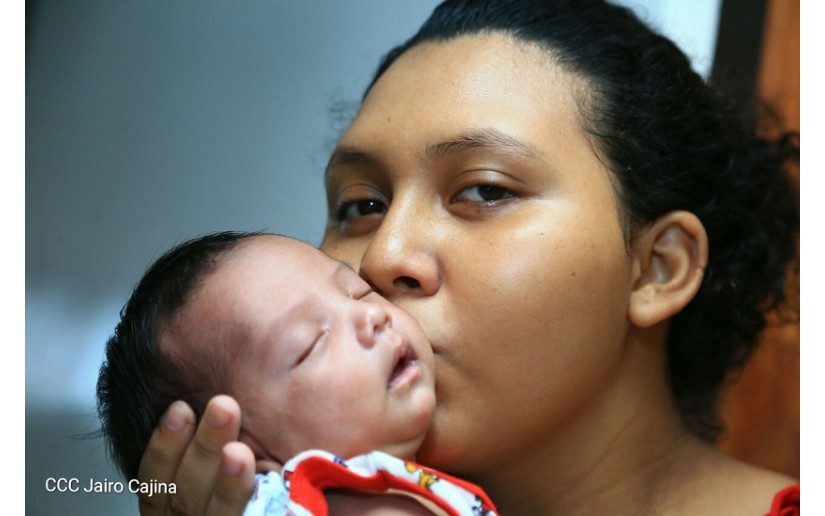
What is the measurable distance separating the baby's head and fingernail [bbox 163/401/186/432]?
0.01 meters

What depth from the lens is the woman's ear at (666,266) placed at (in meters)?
0.90

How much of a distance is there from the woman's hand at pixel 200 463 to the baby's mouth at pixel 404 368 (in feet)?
0.39

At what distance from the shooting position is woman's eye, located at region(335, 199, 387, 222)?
0.89 metres

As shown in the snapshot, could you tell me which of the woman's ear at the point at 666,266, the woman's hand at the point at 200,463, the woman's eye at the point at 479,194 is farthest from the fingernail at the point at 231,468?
the woman's ear at the point at 666,266

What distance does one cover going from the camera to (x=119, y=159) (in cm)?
79

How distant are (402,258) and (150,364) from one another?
0.71 ft

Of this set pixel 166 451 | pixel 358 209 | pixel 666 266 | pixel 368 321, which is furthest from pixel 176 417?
pixel 666 266

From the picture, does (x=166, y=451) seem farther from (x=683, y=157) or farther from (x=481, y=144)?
(x=683, y=157)

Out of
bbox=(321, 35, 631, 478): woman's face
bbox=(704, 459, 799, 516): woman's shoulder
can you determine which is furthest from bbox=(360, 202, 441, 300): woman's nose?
bbox=(704, 459, 799, 516): woman's shoulder

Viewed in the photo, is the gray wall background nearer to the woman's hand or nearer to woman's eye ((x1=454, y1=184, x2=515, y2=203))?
the woman's hand

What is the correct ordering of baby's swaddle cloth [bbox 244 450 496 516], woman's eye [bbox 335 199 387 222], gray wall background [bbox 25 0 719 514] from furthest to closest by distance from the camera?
woman's eye [bbox 335 199 387 222], gray wall background [bbox 25 0 719 514], baby's swaddle cloth [bbox 244 450 496 516]

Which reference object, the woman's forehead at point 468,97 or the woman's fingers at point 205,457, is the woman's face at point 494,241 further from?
the woman's fingers at point 205,457
